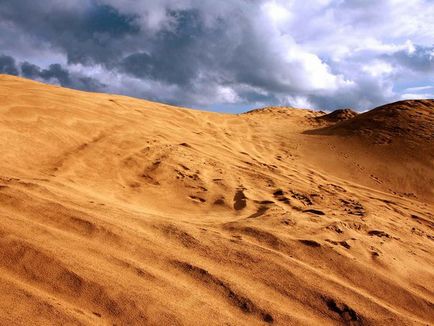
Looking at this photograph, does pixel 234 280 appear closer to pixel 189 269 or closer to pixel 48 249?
pixel 189 269

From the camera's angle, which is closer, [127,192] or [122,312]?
[122,312]

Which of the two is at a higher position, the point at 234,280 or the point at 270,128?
the point at 270,128

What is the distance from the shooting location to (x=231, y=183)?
5.53 metres

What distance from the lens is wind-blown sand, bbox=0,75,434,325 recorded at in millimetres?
2441

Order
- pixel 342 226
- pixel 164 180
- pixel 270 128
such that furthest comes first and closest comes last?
1. pixel 270 128
2. pixel 164 180
3. pixel 342 226

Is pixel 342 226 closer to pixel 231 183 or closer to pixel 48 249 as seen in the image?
pixel 231 183

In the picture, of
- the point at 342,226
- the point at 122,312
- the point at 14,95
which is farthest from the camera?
the point at 14,95

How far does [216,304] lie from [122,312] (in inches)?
22.3

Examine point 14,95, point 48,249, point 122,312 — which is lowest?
point 122,312

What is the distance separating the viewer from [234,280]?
109 inches

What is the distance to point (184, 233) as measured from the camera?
3346 millimetres

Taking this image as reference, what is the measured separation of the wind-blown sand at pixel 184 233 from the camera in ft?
8.01

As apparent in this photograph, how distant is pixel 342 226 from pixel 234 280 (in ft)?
5.63

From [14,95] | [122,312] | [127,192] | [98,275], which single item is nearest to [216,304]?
[122,312]
